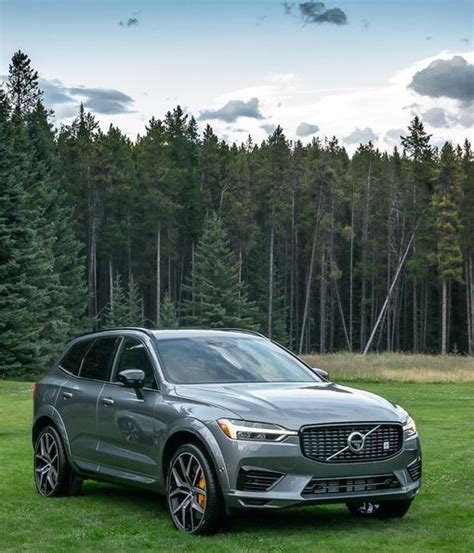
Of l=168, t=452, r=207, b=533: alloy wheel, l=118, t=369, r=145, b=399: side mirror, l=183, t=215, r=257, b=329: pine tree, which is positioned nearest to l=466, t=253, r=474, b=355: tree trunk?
l=183, t=215, r=257, b=329: pine tree

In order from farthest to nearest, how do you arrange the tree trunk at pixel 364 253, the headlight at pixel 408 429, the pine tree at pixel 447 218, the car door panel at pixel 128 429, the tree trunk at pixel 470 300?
the tree trunk at pixel 364 253 < the tree trunk at pixel 470 300 < the pine tree at pixel 447 218 < the car door panel at pixel 128 429 < the headlight at pixel 408 429

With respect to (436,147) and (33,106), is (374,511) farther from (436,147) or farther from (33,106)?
(436,147)

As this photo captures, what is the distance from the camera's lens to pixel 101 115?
395ft

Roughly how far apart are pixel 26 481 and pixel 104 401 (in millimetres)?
3041

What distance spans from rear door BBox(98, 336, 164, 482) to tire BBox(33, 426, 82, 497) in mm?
956

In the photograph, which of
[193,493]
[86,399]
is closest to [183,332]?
[86,399]

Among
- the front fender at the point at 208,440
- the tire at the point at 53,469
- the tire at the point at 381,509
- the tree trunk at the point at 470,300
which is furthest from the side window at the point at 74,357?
the tree trunk at the point at 470,300

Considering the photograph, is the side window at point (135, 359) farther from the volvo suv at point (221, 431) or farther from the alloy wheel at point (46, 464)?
the alloy wheel at point (46, 464)

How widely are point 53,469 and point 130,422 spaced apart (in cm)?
199

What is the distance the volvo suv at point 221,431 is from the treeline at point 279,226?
76.1 metres

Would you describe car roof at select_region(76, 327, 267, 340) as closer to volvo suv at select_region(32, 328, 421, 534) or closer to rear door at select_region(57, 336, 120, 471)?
volvo suv at select_region(32, 328, 421, 534)

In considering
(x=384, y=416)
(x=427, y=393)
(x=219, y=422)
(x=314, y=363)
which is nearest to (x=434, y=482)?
(x=384, y=416)

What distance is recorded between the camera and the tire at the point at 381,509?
33.8 ft

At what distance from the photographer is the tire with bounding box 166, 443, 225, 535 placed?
30.3ft
